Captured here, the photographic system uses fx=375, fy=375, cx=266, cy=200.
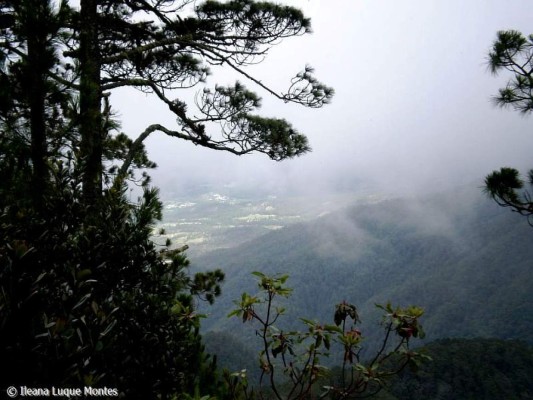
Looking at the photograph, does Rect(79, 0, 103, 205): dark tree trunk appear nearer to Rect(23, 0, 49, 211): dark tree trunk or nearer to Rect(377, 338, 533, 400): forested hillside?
Rect(23, 0, 49, 211): dark tree trunk

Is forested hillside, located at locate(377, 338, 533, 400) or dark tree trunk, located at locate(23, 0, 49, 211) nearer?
dark tree trunk, located at locate(23, 0, 49, 211)

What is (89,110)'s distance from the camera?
3.52 m

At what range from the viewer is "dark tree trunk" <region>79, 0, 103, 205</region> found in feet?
11.2

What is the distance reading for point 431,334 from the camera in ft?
479

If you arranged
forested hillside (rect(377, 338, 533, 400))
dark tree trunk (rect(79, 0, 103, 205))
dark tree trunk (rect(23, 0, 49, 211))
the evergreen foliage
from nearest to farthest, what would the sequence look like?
the evergreen foliage → dark tree trunk (rect(23, 0, 49, 211)) → dark tree trunk (rect(79, 0, 103, 205)) → forested hillside (rect(377, 338, 533, 400))

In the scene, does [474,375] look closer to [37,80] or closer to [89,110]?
[89,110]

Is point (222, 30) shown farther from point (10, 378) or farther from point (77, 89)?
point (10, 378)

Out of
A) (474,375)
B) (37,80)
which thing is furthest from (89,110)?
(474,375)

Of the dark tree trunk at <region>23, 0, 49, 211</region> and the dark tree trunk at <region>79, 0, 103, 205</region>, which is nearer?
the dark tree trunk at <region>23, 0, 49, 211</region>

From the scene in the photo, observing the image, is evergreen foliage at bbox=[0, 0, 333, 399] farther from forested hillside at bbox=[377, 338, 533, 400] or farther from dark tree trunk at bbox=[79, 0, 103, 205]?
forested hillside at bbox=[377, 338, 533, 400]

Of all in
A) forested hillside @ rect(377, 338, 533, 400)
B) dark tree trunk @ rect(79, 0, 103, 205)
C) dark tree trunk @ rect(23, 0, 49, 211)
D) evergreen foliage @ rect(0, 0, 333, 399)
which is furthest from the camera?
forested hillside @ rect(377, 338, 533, 400)

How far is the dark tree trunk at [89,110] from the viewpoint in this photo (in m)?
3.41

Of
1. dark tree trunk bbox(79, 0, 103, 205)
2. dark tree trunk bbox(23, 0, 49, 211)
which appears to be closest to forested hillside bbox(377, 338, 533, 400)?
dark tree trunk bbox(79, 0, 103, 205)

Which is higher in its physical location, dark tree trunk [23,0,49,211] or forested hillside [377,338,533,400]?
dark tree trunk [23,0,49,211]
